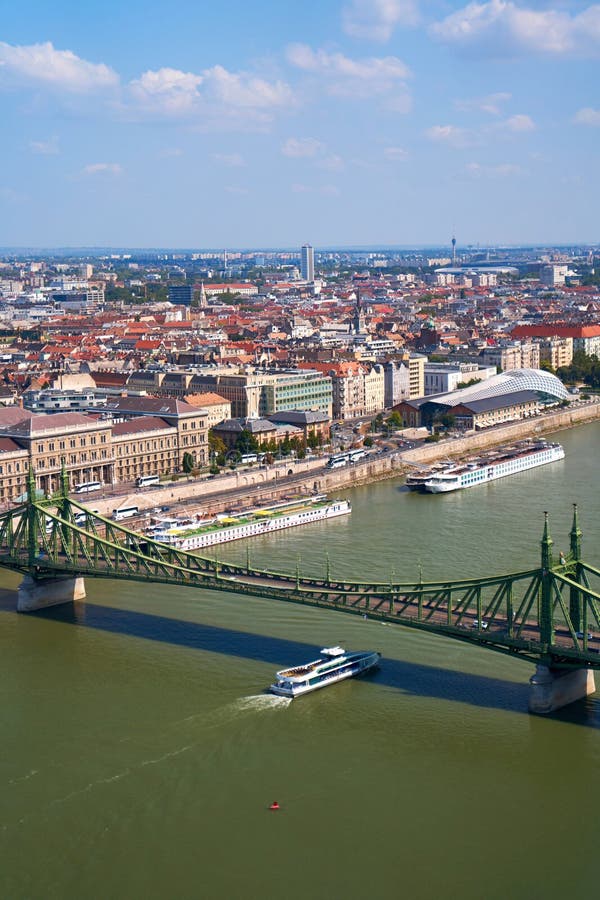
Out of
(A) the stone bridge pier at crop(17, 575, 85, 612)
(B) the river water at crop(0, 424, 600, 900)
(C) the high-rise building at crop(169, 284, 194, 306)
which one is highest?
(C) the high-rise building at crop(169, 284, 194, 306)

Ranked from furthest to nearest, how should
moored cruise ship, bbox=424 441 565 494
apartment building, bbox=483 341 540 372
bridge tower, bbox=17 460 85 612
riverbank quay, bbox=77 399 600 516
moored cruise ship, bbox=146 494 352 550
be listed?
1. apartment building, bbox=483 341 540 372
2. moored cruise ship, bbox=424 441 565 494
3. riverbank quay, bbox=77 399 600 516
4. moored cruise ship, bbox=146 494 352 550
5. bridge tower, bbox=17 460 85 612

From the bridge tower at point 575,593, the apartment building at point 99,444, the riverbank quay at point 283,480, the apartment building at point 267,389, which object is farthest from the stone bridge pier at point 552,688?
the apartment building at point 267,389

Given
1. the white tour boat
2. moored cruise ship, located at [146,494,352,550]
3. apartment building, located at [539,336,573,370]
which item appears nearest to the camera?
the white tour boat

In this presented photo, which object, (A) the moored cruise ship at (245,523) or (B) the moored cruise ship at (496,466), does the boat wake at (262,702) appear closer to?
(A) the moored cruise ship at (245,523)

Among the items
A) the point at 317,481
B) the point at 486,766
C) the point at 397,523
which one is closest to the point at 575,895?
the point at 486,766

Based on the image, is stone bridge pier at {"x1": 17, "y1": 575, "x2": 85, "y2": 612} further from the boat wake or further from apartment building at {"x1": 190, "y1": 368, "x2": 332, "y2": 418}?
apartment building at {"x1": 190, "y1": 368, "x2": 332, "y2": 418}

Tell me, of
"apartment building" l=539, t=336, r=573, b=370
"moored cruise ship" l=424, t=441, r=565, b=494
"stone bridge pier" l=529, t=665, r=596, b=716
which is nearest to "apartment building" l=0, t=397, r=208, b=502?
"moored cruise ship" l=424, t=441, r=565, b=494
